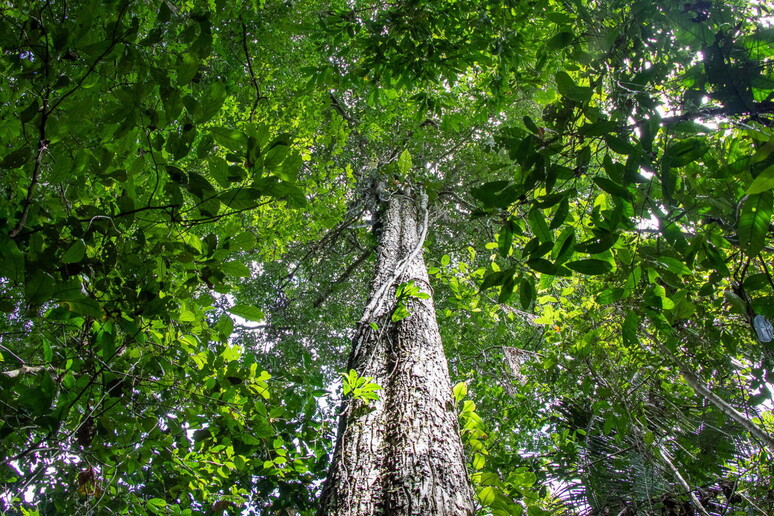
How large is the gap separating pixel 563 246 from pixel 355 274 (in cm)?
651

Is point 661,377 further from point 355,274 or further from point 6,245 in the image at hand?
point 355,274

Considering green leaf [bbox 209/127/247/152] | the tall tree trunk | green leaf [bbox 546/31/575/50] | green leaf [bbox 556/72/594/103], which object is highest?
green leaf [bbox 546/31/575/50]

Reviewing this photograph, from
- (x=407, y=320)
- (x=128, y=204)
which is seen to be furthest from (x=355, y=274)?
(x=128, y=204)

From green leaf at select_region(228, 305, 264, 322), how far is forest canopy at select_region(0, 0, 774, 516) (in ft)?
0.08

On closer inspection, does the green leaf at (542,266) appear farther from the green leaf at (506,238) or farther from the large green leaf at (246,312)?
the large green leaf at (246,312)

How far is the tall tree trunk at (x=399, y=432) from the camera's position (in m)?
1.54

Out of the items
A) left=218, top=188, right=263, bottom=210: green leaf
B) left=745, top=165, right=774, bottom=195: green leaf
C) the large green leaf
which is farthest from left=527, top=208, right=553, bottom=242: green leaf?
the large green leaf

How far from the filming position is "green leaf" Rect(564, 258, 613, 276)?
1150mm

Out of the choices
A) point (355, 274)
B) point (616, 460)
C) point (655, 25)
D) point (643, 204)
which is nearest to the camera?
point (643, 204)

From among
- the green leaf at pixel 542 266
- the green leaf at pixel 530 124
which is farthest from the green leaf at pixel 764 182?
the green leaf at pixel 542 266

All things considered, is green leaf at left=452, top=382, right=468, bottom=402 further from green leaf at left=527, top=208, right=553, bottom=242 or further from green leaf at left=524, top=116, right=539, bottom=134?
green leaf at left=524, top=116, right=539, bottom=134

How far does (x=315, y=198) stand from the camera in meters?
4.28

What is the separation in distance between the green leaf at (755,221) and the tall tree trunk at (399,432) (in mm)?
1241

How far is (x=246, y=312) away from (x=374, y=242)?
3.31m
